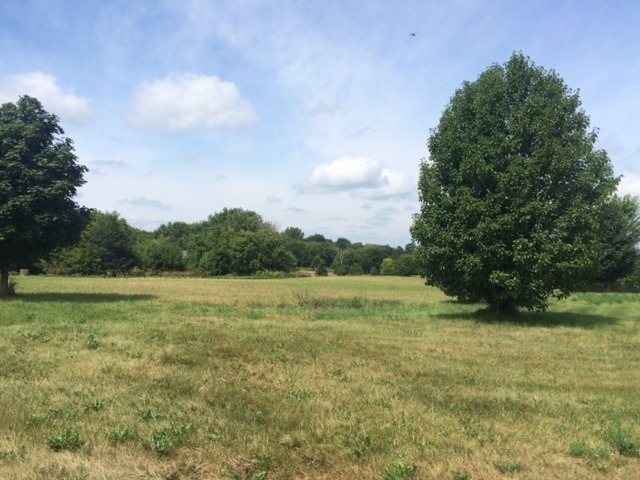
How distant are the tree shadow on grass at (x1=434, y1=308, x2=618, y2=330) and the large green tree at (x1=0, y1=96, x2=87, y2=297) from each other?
1924 centimetres

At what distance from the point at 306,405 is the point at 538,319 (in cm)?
1855

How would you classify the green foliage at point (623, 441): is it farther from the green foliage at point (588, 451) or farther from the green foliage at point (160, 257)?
the green foliage at point (160, 257)

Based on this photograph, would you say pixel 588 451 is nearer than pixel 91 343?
Yes

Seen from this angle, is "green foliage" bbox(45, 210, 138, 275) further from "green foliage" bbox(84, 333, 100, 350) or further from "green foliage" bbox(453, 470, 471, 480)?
"green foliage" bbox(453, 470, 471, 480)

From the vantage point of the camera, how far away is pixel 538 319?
23.5 meters

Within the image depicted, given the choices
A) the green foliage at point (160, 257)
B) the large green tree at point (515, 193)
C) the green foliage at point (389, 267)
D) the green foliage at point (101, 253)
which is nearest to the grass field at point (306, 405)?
the large green tree at point (515, 193)

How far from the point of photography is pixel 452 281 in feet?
74.8

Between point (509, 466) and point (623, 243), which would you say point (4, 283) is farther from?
point (623, 243)

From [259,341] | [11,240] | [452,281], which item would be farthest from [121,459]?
[11,240]

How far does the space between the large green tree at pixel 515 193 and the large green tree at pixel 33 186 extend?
694 inches

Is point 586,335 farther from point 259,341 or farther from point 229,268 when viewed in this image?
point 229,268

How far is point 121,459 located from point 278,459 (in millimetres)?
1646

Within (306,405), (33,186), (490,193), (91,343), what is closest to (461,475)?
(306,405)

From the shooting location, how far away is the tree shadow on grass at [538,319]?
21.7 meters
